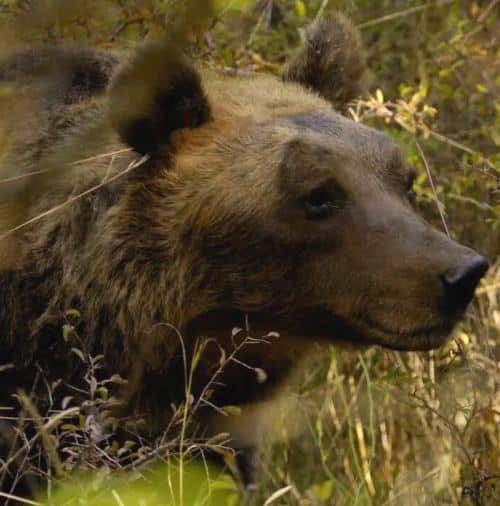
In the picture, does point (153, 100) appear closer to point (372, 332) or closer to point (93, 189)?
point (93, 189)

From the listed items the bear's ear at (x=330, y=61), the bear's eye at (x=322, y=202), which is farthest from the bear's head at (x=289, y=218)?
the bear's ear at (x=330, y=61)

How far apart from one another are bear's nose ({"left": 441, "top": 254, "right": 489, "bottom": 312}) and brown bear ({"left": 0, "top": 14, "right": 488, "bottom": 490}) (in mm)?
73

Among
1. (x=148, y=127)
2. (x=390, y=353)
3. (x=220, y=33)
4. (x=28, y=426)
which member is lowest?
(x=390, y=353)

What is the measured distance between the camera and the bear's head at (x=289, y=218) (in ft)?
12.3

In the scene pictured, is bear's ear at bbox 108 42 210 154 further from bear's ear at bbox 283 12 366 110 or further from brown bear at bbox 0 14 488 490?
bear's ear at bbox 283 12 366 110

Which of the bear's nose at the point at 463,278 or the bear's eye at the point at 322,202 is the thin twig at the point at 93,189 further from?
the bear's nose at the point at 463,278

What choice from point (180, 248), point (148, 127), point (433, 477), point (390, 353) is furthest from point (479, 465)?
point (148, 127)

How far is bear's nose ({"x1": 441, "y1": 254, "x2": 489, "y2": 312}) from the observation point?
357 centimetres

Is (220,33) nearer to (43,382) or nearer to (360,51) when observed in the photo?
(360,51)

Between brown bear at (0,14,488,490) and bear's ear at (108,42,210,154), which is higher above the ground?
bear's ear at (108,42,210,154)

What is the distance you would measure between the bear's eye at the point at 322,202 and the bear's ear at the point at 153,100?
0.55 m

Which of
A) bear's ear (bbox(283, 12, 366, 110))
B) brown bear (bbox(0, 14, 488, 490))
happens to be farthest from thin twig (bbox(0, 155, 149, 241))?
bear's ear (bbox(283, 12, 366, 110))

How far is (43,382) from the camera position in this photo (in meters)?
4.12

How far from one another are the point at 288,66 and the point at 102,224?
1145mm
